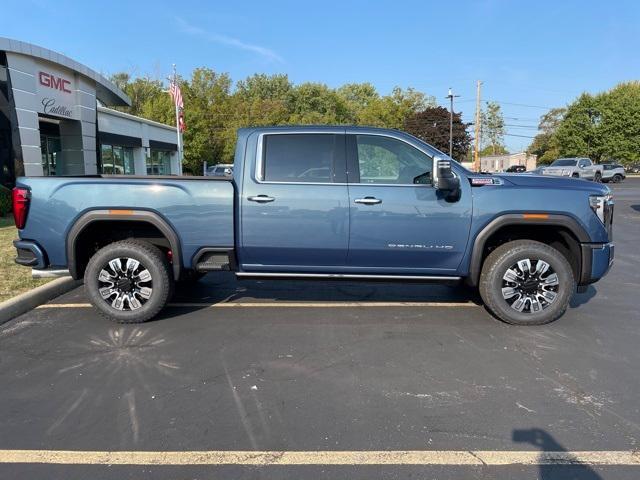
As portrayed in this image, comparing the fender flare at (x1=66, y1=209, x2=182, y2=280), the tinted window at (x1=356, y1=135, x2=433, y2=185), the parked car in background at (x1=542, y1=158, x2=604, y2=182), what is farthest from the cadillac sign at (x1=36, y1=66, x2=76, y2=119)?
the parked car in background at (x1=542, y1=158, x2=604, y2=182)

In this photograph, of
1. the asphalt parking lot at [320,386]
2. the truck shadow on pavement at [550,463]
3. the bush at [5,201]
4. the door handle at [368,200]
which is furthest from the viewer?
the bush at [5,201]

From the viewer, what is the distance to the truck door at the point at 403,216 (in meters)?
4.91

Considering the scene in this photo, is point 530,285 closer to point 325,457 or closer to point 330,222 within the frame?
point 330,222

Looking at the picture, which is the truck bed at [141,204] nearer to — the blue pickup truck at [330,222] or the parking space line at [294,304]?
the blue pickup truck at [330,222]

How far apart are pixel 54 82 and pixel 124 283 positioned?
1320cm

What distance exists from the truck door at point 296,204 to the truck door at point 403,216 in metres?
0.15

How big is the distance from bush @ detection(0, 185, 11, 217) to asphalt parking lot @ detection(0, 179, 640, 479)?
9645 mm

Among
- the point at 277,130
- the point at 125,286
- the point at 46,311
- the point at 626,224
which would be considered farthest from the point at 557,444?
the point at 626,224

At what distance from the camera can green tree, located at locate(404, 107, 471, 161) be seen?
68562 mm

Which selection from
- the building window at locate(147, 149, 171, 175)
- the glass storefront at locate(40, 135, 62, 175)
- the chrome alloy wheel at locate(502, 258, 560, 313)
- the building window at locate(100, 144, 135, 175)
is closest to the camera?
the chrome alloy wheel at locate(502, 258, 560, 313)

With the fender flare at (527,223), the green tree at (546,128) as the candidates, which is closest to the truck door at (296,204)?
the fender flare at (527,223)

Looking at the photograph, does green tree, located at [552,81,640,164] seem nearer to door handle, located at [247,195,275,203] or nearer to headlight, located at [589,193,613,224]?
headlight, located at [589,193,613,224]

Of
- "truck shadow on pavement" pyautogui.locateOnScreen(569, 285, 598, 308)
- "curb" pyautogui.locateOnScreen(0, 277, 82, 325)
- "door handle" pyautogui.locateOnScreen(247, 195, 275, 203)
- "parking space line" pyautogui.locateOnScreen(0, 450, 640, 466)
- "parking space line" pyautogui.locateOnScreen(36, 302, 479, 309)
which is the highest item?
"door handle" pyautogui.locateOnScreen(247, 195, 275, 203)

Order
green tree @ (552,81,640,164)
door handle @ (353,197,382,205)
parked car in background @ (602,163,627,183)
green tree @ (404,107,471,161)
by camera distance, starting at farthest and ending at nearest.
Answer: green tree @ (404,107,471,161)
green tree @ (552,81,640,164)
parked car in background @ (602,163,627,183)
door handle @ (353,197,382,205)
